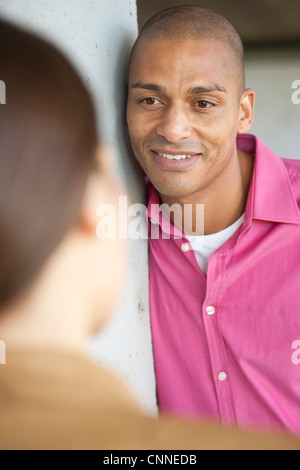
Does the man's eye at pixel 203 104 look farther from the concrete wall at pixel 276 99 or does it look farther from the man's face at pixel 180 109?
the concrete wall at pixel 276 99

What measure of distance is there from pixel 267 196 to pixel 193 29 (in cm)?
47

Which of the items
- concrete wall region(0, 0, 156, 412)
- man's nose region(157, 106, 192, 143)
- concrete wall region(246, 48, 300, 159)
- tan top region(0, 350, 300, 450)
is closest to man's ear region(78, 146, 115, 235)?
tan top region(0, 350, 300, 450)

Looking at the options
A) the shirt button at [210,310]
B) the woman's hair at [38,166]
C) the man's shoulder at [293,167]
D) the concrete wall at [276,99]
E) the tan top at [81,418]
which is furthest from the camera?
the concrete wall at [276,99]

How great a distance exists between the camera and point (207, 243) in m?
1.36

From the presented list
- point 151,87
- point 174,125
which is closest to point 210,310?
point 174,125

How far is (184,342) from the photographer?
1355mm

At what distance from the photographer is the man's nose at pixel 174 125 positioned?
46.5 inches

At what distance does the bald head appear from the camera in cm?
122

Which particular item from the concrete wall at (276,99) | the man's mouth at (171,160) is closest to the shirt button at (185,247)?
the man's mouth at (171,160)

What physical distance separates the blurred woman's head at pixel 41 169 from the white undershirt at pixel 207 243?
931mm

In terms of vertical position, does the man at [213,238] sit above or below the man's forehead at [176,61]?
below

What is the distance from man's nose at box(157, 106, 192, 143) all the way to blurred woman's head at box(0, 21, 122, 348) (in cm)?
76

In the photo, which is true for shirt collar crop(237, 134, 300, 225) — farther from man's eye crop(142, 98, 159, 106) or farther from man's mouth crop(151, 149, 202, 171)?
man's eye crop(142, 98, 159, 106)

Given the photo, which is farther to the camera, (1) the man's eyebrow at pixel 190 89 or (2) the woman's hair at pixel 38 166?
(1) the man's eyebrow at pixel 190 89
